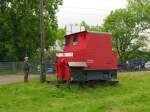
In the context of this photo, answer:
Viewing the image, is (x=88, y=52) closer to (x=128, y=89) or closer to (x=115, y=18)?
(x=128, y=89)

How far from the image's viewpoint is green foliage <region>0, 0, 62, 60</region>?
53.0 m

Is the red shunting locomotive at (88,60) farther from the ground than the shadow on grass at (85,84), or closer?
farther from the ground

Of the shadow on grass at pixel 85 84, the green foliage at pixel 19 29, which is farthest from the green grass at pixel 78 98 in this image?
the green foliage at pixel 19 29

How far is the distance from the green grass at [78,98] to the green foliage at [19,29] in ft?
80.5

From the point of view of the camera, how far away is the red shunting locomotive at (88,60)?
26.9 meters

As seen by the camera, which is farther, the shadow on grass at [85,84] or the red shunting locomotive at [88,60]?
the red shunting locomotive at [88,60]

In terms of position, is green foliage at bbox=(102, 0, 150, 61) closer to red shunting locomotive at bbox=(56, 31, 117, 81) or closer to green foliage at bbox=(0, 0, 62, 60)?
green foliage at bbox=(0, 0, 62, 60)

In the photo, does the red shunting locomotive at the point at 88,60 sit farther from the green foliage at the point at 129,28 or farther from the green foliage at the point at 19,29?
the green foliage at the point at 129,28

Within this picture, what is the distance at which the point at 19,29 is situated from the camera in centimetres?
5412

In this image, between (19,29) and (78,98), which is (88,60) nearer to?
(78,98)

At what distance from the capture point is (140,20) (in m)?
82.8

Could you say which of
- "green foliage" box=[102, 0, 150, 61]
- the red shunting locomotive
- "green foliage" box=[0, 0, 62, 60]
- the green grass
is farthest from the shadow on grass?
"green foliage" box=[102, 0, 150, 61]

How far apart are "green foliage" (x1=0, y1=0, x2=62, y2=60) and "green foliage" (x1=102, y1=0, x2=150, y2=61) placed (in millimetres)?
29105

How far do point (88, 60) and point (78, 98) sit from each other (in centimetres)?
483
